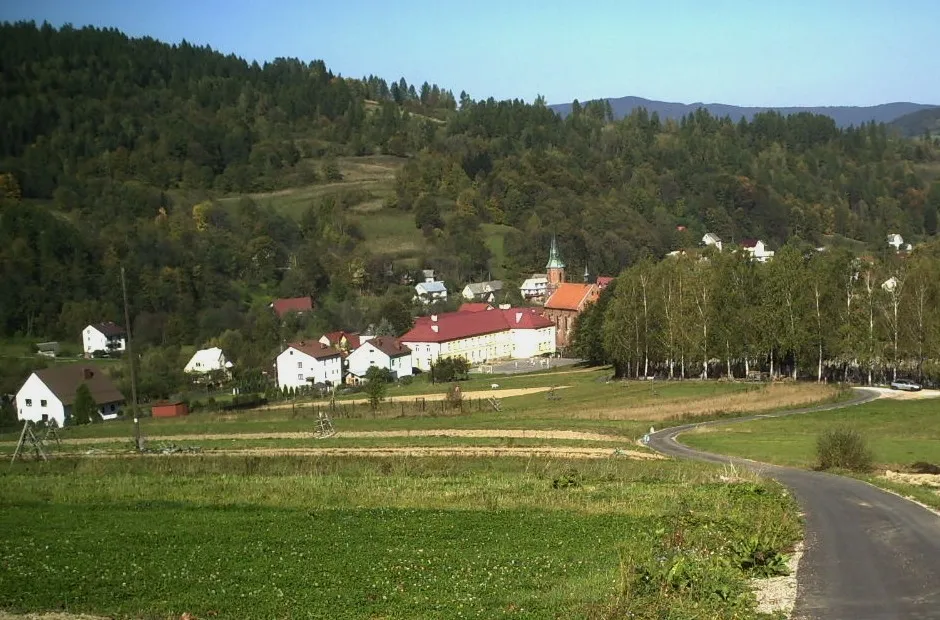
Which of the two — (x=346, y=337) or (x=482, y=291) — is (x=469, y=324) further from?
(x=482, y=291)

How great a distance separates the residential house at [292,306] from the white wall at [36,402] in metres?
Answer: 43.9

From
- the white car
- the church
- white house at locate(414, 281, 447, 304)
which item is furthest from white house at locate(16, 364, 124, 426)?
white house at locate(414, 281, 447, 304)

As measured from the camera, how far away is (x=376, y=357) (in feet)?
324

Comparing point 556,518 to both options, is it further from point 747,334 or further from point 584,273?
point 584,273

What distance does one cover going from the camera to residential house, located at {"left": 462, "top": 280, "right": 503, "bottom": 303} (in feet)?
454

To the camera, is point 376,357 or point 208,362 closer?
point 208,362

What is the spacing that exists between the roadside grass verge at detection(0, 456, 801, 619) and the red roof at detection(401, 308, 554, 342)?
7094cm

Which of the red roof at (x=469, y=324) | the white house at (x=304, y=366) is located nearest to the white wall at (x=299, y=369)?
the white house at (x=304, y=366)

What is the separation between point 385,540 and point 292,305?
101 meters

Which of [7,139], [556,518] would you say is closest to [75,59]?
[7,139]

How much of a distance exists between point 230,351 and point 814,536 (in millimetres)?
84781

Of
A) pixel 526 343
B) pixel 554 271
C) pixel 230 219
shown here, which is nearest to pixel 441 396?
pixel 526 343

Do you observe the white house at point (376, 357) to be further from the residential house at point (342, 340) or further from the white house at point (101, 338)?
the white house at point (101, 338)

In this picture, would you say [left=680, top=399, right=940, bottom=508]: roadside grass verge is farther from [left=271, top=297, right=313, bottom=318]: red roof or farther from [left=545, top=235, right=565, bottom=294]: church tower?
[left=271, top=297, right=313, bottom=318]: red roof
